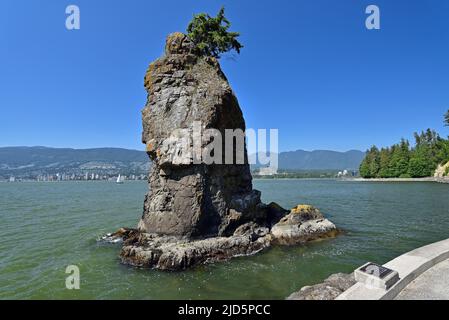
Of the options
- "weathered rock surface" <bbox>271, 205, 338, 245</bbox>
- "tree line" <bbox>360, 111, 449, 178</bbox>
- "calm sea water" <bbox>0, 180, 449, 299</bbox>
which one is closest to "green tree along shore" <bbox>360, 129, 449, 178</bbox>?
"tree line" <bbox>360, 111, 449, 178</bbox>

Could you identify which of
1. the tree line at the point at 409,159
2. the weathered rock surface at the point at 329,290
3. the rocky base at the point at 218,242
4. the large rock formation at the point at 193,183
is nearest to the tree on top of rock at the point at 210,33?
the large rock formation at the point at 193,183

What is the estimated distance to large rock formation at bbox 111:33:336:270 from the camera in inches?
734

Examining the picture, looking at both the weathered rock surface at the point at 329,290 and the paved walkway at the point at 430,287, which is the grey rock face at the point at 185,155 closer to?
the weathered rock surface at the point at 329,290

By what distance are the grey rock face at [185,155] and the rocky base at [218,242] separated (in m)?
0.94

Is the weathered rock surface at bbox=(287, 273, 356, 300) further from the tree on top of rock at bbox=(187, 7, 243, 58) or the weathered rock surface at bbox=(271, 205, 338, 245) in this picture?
the tree on top of rock at bbox=(187, 7, 243, 58)

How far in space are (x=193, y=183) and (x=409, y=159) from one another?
120 meters

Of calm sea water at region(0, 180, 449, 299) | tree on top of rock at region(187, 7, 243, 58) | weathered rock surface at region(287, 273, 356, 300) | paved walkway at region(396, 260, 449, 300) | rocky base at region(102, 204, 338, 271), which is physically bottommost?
calm sea water at region(0, 180, 449, 299)

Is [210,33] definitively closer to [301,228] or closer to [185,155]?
[185,155]

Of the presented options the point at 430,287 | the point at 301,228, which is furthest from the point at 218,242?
the point at 430,287

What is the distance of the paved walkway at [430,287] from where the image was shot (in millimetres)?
7154

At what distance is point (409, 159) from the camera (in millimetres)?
108188

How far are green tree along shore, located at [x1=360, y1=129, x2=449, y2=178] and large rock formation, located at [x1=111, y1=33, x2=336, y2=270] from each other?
4232 inches
